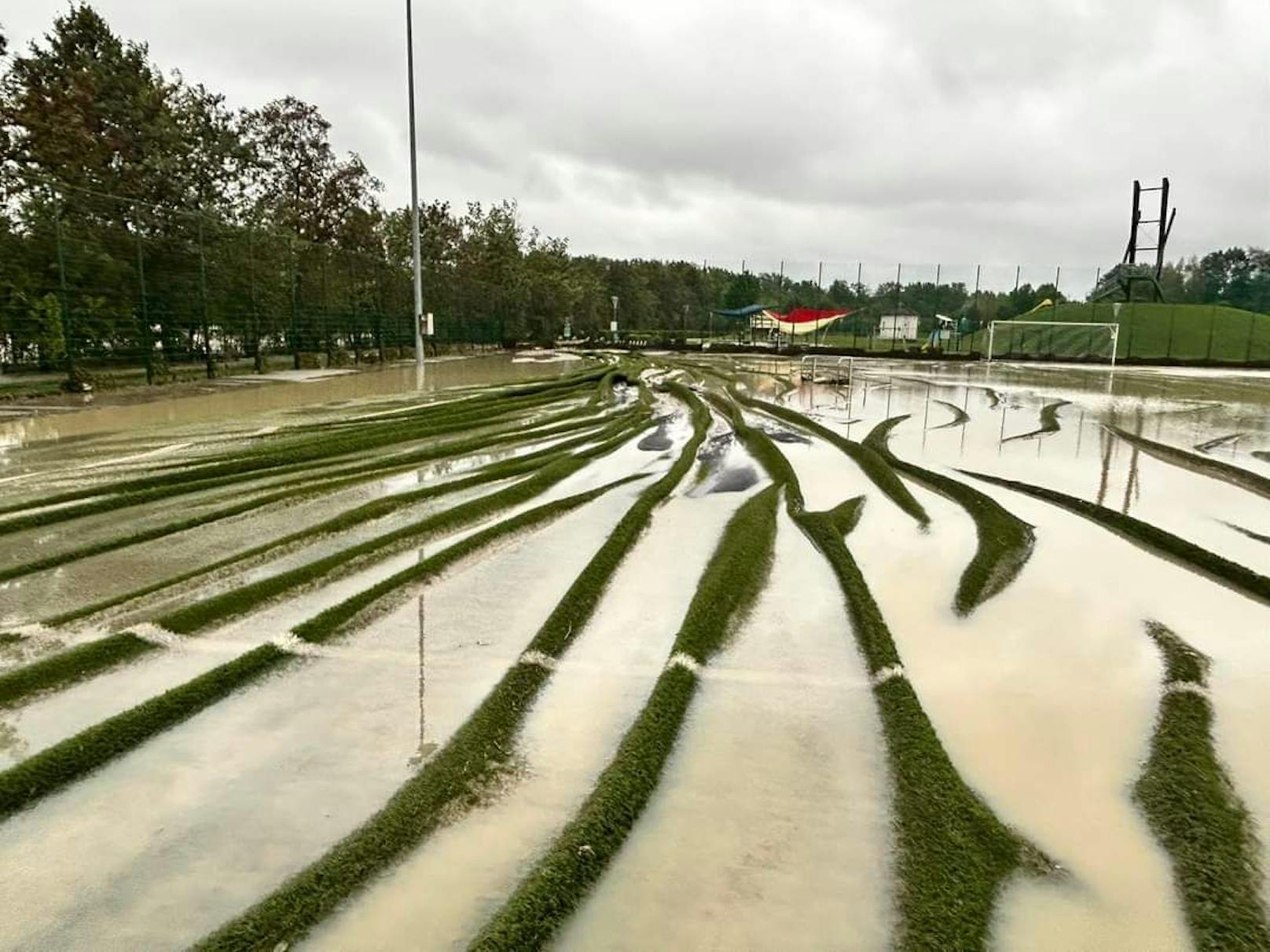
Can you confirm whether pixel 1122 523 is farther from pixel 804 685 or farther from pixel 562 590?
pixel 562 590

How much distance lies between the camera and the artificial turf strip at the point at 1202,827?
213 cm

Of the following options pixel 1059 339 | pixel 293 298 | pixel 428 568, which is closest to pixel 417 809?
pixel 428 568

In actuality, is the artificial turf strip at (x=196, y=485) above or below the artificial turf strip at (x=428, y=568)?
above

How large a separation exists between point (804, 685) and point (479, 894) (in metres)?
1.84

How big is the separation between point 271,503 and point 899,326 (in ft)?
135

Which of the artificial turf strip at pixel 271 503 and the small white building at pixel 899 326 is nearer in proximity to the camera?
the artificial turf strip at pixel 271 503

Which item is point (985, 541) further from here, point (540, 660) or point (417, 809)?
point (417, 809)

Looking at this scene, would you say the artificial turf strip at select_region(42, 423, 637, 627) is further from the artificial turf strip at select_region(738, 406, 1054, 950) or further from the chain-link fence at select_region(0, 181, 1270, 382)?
the chain-link fence at select_region(0, 181, 1270, 382)

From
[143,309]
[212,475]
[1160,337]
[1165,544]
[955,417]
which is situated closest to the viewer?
[1165,544]

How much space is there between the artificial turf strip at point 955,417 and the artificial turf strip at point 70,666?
11137mm

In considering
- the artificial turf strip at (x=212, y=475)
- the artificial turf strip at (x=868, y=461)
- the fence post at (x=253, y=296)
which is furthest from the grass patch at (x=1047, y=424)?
the fence post at (x=253, y=296)

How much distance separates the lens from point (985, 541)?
232 inches

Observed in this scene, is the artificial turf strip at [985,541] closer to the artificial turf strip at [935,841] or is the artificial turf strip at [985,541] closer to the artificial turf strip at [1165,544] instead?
the artificial turf strip at [1165,544]

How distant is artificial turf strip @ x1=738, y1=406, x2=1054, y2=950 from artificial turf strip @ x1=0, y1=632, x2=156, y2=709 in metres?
3.45
